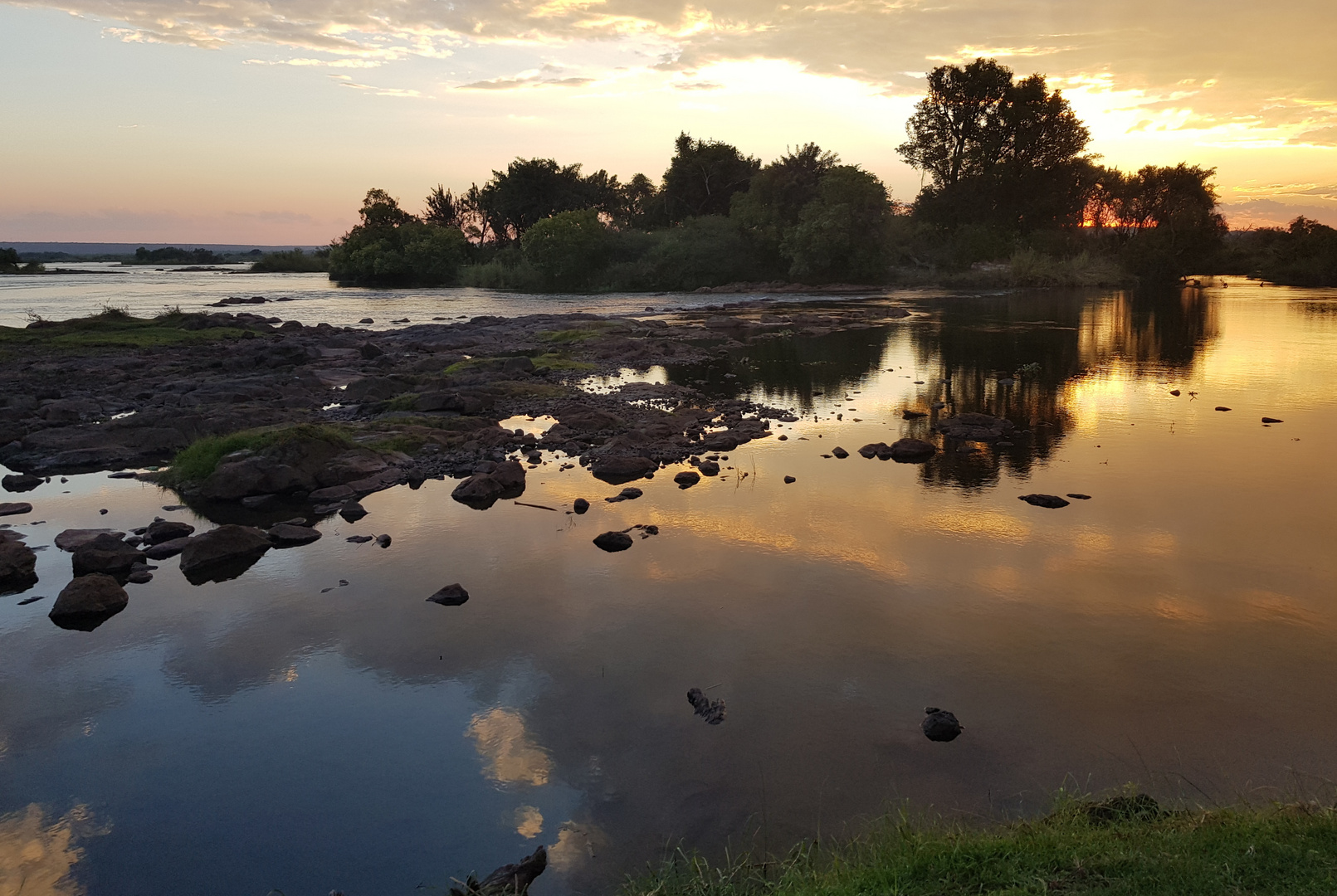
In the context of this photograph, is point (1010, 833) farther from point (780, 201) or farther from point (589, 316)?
point (780, 201)

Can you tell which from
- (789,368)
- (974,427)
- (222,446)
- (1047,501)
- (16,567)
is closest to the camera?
(16,567)

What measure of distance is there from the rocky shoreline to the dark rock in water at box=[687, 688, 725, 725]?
786 centimetres

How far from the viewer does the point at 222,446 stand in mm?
16188

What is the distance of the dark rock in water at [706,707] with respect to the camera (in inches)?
306

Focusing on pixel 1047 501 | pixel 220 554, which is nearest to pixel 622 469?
pixel 220 554

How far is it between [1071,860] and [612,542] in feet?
27.2

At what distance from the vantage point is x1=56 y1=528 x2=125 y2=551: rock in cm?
1233

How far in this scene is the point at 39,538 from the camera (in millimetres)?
12898

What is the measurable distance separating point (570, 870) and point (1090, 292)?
78.2m

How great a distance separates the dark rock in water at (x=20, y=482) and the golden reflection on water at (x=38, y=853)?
11.4 metres

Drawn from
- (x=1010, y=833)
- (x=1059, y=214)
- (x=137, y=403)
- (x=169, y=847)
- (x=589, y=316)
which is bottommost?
(x=169, y=847)

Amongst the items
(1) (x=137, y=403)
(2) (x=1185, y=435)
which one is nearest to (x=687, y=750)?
(2) (x=1185, y=435)

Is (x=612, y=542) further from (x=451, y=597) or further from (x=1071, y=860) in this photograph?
(x=1071, y=860)

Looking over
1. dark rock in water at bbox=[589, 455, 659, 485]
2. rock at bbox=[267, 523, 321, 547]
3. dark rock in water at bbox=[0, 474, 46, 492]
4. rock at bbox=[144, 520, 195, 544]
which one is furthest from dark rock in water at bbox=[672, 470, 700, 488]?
dark rock in water at bbox=[0, 474, 46, 492]
